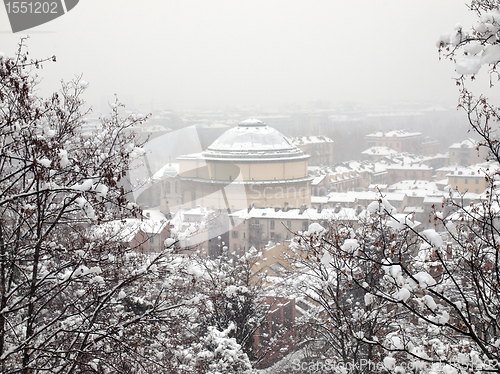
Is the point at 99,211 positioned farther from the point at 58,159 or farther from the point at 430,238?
the point at 430,238

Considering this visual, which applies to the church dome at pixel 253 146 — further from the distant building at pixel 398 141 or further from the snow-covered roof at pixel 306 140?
the distant building at pixel 398 141

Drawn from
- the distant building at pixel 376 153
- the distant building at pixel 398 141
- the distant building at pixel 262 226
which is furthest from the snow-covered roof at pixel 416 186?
the distant building at pixel 398 141

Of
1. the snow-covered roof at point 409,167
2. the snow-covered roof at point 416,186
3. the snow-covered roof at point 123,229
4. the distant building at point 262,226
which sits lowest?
the snow-covered roof at point 409,167

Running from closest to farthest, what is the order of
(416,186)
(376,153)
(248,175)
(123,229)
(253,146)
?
(123,229) → (248,175) → (253,146) → (416,186) → (376,153)

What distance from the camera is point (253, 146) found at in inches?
1299

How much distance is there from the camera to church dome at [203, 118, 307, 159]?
3252cm

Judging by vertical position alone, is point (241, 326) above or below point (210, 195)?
above

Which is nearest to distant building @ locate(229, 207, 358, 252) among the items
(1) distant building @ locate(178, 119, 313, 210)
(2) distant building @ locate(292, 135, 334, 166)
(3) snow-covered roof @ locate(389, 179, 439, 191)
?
(1) distant building @ locate(178, 119, 313, 210)

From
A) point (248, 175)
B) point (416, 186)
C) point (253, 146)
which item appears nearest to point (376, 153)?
point (416, 186)

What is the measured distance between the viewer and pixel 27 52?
13.0 ft

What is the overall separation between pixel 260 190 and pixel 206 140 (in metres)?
45.8

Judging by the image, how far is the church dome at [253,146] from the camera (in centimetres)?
3252

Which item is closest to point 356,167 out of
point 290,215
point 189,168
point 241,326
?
point 189,168

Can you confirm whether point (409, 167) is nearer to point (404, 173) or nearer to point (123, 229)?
point (404, 173)
